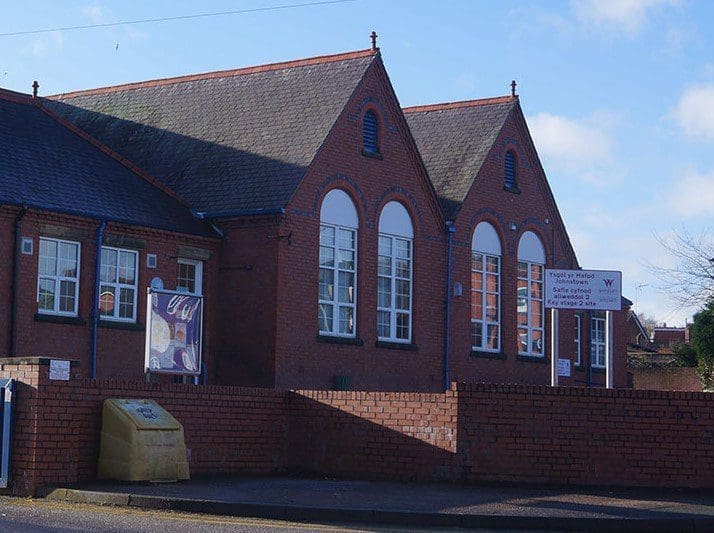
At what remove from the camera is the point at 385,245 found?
3278 cm

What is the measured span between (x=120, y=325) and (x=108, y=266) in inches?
53.2

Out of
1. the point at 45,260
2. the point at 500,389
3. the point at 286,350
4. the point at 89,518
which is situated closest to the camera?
the point at 89,518

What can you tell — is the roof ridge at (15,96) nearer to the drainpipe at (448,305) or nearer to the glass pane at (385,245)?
the glass pane at (385,245)

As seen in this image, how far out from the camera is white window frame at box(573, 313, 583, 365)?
1624 inches

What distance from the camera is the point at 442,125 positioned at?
3966 centimetres

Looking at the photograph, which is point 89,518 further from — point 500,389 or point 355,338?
point 355,338

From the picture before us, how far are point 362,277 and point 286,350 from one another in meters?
3.50

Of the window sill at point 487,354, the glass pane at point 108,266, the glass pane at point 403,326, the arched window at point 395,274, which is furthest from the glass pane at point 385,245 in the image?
the glass pane at point 108,266

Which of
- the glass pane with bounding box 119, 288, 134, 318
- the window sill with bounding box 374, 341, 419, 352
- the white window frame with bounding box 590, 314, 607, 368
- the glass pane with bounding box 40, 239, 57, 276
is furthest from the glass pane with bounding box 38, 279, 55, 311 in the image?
the white window frame with bounding box 590, 314, 607, 368

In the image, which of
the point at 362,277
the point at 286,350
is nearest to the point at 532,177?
the point at 362,277

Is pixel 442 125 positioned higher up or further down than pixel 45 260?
higher up

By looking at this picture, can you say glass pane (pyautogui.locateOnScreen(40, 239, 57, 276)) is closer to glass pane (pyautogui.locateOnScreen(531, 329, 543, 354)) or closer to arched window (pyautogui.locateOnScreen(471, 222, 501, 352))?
arched window (pyautogui.locateOnScreen(471, 222, 501, 352))

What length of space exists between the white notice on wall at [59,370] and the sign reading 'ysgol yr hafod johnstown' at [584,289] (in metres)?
10.5

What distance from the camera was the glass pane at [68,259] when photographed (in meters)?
26.8
